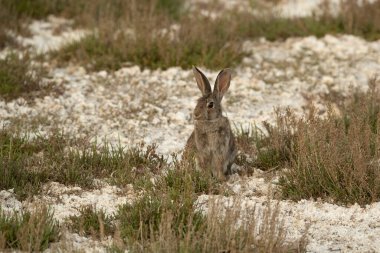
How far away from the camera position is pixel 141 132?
27.3 ft

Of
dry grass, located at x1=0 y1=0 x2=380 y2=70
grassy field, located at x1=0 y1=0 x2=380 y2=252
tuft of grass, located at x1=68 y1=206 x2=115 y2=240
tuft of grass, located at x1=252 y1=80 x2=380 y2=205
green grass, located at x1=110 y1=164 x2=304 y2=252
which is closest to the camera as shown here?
green grass, located at x1=110 y1=164 x2=304 y2=252

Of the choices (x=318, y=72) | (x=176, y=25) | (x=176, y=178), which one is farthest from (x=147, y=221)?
(x=176, y=25)

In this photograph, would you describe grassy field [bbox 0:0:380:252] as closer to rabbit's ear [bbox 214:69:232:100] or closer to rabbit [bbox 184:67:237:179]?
rabbit [bbox 184:67:237:179]

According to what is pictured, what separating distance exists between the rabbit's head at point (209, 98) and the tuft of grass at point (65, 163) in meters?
0.66

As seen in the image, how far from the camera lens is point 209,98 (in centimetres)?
694

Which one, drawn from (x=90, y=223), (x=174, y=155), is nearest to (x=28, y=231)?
(x=90, y=223)

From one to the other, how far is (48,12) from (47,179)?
5.68 meters

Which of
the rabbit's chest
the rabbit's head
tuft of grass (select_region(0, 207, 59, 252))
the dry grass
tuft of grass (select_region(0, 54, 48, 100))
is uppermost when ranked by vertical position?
the dry grass

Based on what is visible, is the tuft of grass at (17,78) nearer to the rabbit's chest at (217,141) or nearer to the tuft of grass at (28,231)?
the rabbit's chest at (217,141)

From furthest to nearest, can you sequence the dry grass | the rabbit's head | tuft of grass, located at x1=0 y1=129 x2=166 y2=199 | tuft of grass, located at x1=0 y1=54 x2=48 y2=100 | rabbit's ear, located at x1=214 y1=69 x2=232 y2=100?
1. the dry grass
2. tuft of grass, located at x1=0 y1=54 x2=48 y2=100
3. rabbit's ear, located at x1=214 y1=69 x2=232 y2=100
4. the rabbit's head
5. tuft of grass, located at x1=0 y1=129 x2=166 y2=199

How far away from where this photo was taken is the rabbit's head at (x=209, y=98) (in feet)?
22.6

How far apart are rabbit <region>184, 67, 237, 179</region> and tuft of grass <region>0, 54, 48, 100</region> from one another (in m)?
3.06

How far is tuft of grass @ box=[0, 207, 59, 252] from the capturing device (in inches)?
196


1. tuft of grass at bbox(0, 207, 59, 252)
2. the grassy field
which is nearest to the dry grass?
the grassy field
